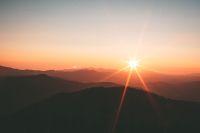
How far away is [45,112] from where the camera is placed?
47.8 metres

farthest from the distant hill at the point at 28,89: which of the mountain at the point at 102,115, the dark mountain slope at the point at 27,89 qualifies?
the mountain at the point at 102,115

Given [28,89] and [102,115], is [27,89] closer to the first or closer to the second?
[28,89]

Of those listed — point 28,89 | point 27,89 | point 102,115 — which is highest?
point 28,89

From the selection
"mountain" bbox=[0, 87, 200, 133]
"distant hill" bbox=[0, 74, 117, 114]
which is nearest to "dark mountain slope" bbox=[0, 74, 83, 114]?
"distant hill" bbox=[0, 74, 117, 114]

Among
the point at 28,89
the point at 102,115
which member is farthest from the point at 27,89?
the point at 102,115

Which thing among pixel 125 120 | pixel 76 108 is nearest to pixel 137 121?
pixel 125 120

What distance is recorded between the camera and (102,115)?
149 ft

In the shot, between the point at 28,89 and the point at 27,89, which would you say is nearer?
the point at 27,89

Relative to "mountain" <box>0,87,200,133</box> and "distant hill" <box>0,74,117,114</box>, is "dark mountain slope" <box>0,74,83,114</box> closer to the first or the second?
"distant hill" <box>0,74,117,114</box>

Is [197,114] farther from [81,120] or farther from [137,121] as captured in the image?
[81,120]

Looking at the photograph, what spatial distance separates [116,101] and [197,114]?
56.2 feet

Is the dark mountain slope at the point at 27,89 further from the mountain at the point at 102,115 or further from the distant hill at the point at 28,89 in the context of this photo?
the mountain at the point at 102,115

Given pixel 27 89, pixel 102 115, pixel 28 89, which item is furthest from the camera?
pixel 28 89

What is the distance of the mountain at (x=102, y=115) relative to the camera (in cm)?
4178
